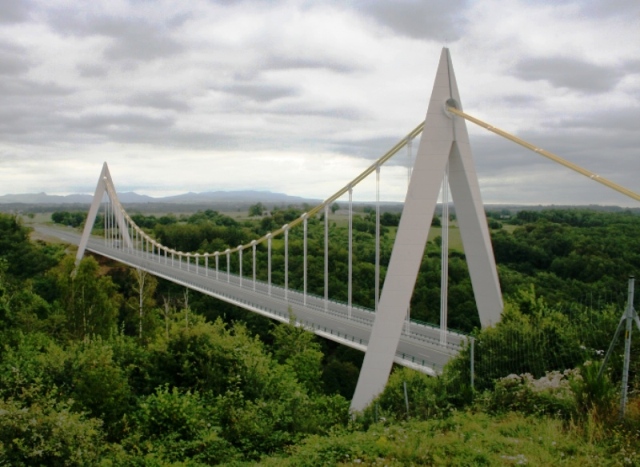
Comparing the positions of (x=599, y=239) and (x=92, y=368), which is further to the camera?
(x=599, y=239)

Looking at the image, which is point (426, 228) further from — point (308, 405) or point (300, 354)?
point (300, 354)

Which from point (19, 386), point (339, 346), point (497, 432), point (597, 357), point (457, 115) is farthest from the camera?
point (339, 346)

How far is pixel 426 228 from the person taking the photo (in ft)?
49.2

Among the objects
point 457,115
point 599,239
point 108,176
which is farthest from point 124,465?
point 108,176

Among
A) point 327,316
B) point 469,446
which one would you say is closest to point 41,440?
point 469,446

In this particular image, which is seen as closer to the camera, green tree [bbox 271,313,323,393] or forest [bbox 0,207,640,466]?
forest [bbox 0,207,640,466]

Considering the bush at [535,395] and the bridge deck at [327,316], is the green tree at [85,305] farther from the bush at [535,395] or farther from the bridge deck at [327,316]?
the bush at [535,395]

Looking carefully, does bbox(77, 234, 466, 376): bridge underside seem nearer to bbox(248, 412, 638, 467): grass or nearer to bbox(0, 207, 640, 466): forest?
bbox(0, 207, 640, 466): forest

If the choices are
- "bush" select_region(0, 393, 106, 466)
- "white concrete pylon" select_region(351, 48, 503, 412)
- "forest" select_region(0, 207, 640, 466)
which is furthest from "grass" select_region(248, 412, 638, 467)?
"white concrete pylon" select_region(351, 48, 503, 412)

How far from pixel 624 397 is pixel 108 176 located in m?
55.9

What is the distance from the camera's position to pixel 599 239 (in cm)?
3058

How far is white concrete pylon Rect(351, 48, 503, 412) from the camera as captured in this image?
15.0 m

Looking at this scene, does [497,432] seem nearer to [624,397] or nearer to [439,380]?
[624,397]

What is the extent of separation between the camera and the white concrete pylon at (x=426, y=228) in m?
15.0
